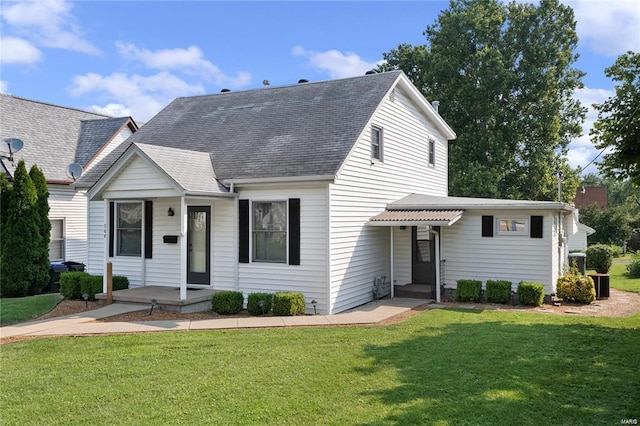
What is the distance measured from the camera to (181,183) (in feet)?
36.6

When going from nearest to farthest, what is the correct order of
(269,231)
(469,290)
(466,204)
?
(269,231) → (469,290) → (466,204)

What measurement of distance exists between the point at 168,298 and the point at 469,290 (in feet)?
25.2

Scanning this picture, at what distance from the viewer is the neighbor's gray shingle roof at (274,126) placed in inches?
475

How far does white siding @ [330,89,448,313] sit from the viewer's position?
1177 cm

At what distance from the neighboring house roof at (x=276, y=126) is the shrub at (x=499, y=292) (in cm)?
531

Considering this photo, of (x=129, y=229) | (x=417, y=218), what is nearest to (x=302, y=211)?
(x=417, y=218)

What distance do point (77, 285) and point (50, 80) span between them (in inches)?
216

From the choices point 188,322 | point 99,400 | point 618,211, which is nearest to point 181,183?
point 188,322

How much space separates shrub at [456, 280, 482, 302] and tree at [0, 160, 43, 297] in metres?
12.5

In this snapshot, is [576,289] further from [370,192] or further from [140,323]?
[140,323]

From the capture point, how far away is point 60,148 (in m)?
20.1

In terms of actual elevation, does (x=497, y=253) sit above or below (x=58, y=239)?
below

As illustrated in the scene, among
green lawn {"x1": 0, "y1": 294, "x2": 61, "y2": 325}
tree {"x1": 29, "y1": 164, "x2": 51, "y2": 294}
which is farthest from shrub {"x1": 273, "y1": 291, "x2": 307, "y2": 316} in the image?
tree {"x1": 29, "y1": 164, "x2": 51, "y2": 294}

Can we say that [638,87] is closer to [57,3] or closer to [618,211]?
[57,3]
